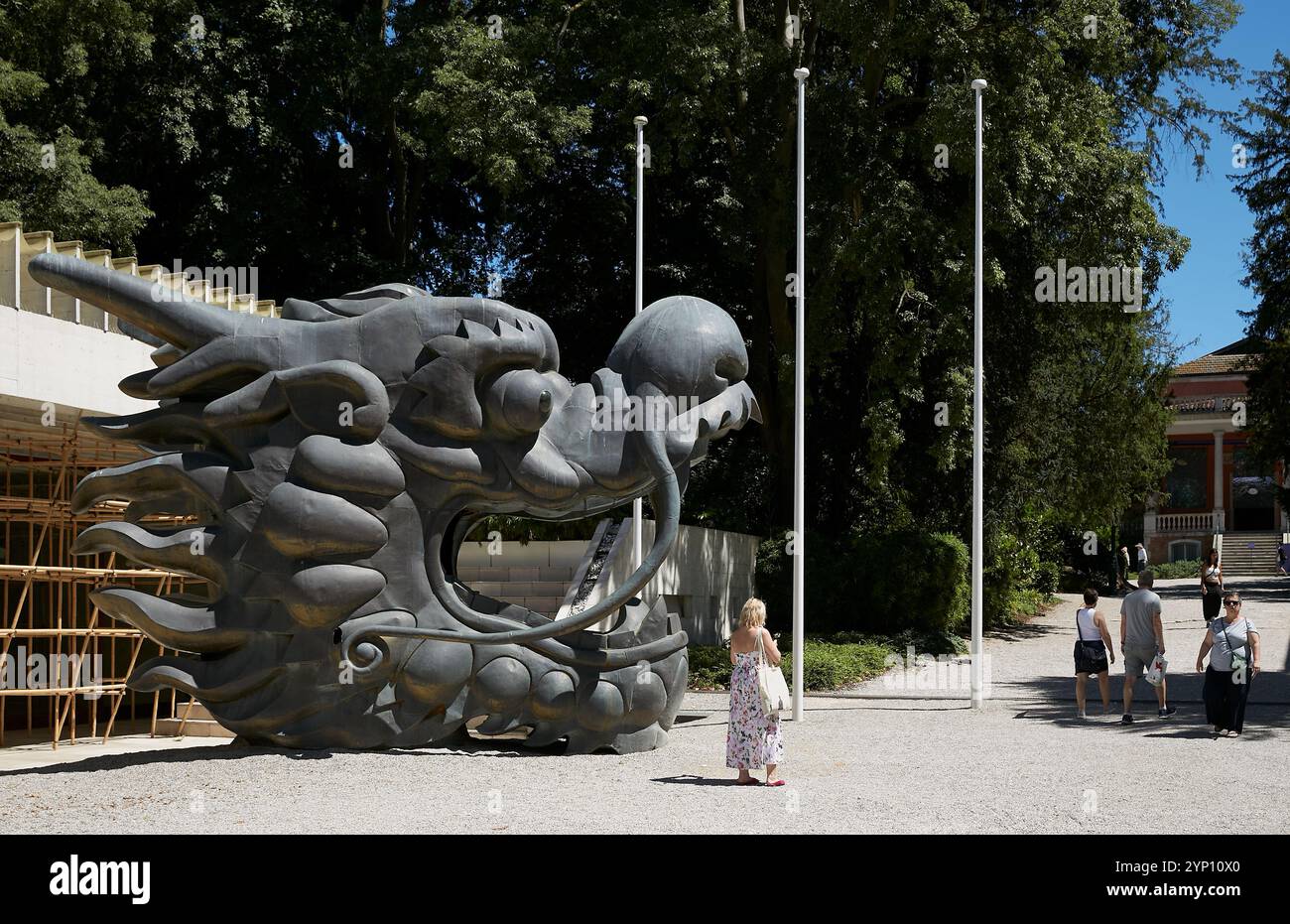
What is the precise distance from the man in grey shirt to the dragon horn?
1014 cm

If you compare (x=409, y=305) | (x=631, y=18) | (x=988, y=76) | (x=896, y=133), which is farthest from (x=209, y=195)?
(x=409, y=305)

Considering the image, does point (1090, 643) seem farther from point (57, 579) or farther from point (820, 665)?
point (57, 579)

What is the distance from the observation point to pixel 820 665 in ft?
69.5

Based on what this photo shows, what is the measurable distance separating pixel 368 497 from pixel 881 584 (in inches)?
648

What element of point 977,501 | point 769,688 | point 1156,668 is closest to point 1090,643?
point 1156,668

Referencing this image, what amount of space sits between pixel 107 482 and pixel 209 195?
66.1 feet

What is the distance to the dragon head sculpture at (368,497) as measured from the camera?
11.2m

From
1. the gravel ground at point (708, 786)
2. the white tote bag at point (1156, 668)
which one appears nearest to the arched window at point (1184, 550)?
the gravel ground at point (708, 786)

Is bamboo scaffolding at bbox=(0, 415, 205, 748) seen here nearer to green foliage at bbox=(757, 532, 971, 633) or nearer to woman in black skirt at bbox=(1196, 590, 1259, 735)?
woman in black skirt at bbox=(1196, 590, 1259, 735)

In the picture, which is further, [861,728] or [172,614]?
[861,728]

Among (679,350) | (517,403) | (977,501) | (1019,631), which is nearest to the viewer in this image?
(517,403)

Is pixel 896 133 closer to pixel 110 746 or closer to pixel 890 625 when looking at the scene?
pixel 890 625

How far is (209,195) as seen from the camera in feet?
97.2

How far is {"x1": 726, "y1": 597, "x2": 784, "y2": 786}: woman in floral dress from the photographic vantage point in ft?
35.2
